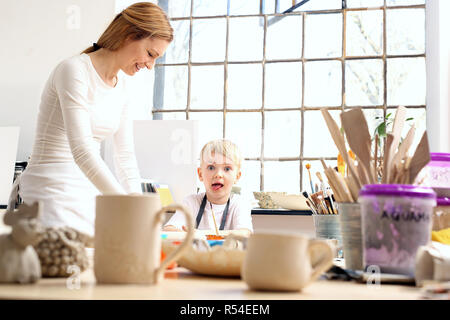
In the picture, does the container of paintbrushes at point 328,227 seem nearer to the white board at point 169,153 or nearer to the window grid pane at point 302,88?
the white board at point 169,153

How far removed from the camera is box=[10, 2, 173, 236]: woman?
5.46ft

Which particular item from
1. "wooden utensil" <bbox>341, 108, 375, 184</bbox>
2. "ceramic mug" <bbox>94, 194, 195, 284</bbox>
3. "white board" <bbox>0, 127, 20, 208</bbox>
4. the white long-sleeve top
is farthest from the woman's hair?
"white board" <bbox>0, 127, 20, 208</bbox>

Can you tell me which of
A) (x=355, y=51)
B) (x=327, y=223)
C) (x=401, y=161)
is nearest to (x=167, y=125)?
(x=355, y=51)

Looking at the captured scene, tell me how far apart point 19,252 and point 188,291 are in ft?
0.63

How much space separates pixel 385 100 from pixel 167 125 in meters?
1.45

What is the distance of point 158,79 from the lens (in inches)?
158

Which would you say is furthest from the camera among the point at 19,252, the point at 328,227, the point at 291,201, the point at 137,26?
the point at 291,201

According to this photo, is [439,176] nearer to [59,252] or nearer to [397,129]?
→ [397,129]

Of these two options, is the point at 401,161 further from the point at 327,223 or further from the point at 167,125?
the point at 167,125

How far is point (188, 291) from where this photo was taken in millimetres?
614

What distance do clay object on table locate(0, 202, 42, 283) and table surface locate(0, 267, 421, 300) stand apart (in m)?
0.01

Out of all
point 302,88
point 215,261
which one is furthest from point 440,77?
point 215,261

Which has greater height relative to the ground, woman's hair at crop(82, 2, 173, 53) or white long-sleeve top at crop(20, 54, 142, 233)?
woman's hair at crop(82, 2, 173, 53)

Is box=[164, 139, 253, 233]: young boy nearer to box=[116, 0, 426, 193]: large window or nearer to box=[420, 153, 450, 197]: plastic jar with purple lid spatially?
box=[420, 153, 450, 197]: plastic jar with purple lid
